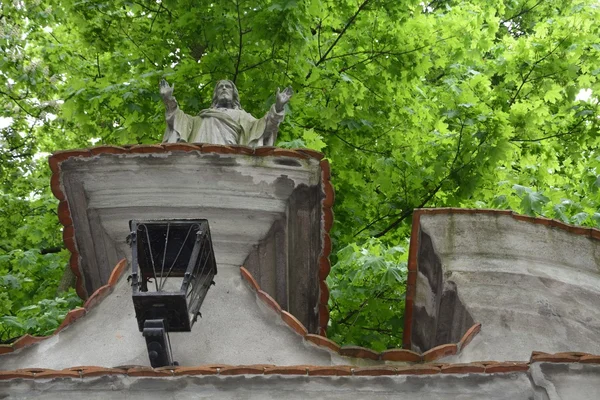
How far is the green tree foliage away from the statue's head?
3.60 feet

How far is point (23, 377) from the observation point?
510 centimetres

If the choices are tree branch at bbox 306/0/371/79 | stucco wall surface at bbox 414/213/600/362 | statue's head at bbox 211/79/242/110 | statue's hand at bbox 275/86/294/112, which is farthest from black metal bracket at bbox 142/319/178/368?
tree branch at bbox 306/0/371/79

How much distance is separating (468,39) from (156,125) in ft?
14.1

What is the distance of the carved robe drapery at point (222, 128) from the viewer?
27.0 feet

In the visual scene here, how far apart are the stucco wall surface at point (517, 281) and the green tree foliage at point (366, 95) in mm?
2761

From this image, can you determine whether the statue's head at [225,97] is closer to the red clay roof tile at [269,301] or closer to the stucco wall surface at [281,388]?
the red clay roof tile at [269,301]

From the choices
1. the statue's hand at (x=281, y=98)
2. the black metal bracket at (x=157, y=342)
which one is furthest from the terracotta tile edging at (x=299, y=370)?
the statue's hand at (x=281, y=98)

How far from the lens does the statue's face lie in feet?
29.6

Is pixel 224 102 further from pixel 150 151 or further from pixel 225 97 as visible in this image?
pixel 150 151

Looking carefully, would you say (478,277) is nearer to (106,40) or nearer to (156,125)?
(156,125)

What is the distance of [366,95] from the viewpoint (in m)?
10.9

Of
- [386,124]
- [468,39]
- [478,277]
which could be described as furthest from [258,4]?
[478,277]

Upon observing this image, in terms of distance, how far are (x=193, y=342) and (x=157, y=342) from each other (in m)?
0.61

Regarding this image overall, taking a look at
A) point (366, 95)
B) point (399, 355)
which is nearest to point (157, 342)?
point (399, 355)
